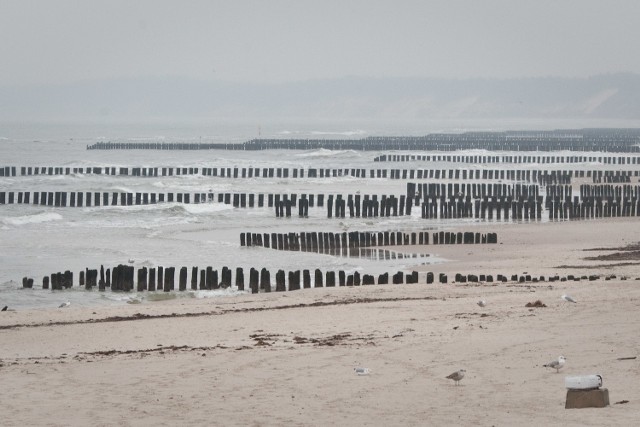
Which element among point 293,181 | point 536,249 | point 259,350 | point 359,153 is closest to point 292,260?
point 536,249

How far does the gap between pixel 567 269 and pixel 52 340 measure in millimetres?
10365

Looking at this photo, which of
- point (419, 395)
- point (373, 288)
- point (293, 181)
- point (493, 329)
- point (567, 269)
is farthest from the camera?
point (293, 181)

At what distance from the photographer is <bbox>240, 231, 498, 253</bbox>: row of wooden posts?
2573cm

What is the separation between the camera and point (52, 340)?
13703 mm

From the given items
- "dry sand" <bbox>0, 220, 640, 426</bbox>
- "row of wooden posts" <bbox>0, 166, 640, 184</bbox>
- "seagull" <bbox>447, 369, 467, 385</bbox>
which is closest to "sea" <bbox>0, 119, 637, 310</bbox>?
"row of wooden posts" <bbox>0, 166, 640, 184</bbox>

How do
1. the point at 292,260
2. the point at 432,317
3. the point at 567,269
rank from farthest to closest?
the point at 292,260 → the point at 567,269 → the point at 432,317

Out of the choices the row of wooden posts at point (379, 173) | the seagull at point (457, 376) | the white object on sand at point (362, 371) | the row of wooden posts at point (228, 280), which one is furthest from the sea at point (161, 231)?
the seagull at point (457, 376)

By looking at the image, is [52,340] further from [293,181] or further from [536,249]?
[293,181]

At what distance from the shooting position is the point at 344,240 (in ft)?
86.4

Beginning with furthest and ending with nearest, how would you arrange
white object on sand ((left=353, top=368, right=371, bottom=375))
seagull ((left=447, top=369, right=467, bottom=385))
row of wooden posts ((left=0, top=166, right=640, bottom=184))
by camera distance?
1. row of wooden posts ((left=0, top=166, right=640, bottom=184))
2. white object on sand ((left=353, top=368, right=371, bottom=375))
3. seagull ((left=447, top=369, right=467, bottom=385))

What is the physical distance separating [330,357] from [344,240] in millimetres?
14748

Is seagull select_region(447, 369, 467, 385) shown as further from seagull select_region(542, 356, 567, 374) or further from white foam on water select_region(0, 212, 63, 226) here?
white foam on water select_region(0, 212, 63, 226)

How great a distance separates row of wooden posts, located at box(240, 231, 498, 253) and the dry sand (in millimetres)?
7770

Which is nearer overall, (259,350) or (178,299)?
(259,350)
